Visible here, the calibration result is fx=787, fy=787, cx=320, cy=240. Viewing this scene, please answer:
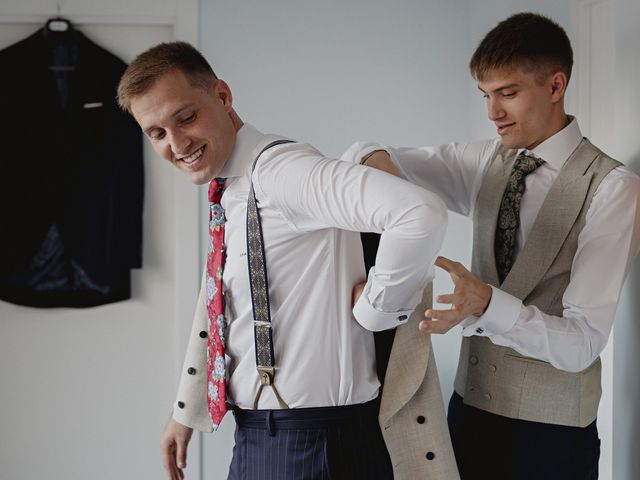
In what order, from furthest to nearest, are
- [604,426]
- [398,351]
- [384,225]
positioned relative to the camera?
1. [604,426]
2. [398,351]
3. [384,225]

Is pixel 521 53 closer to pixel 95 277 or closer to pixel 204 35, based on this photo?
pixel 204 35

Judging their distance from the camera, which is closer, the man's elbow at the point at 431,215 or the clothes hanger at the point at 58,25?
the man's elbow at the point at 431,215

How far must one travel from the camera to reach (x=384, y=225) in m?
1.20

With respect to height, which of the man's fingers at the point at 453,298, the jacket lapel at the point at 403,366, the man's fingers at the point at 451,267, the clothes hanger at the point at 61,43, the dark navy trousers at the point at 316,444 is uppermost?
the clothes hanger at the point at 61,43

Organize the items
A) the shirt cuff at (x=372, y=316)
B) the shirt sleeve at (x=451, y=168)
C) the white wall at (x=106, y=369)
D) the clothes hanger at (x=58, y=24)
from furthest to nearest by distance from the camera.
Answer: the white wall at (x=106, y=369) < the clothes hanger at (x=58, y=24) < the shirt sleeve at (x=451, y=168) < the shirt cuff at (x=372, y=316)

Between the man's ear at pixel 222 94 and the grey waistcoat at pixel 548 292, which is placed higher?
the man's ear at pixel 222 94

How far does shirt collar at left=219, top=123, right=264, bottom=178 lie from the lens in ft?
4.96

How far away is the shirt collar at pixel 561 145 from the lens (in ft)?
5.69

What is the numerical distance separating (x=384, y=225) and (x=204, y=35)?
7.20ft

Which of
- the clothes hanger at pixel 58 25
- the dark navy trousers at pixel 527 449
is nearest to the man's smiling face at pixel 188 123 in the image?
the dark navy trousers at pixel 527 449

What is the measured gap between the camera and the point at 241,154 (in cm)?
152

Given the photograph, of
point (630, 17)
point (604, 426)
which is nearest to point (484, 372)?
point (604, 426)

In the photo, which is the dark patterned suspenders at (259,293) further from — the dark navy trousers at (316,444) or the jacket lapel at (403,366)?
the jacket lapel at (403,366)

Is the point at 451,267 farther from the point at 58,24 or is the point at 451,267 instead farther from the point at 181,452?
the point at 58,24
